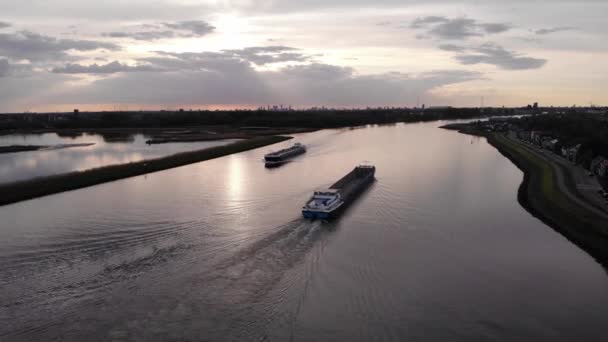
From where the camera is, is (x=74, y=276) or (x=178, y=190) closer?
(x=74, y=276)

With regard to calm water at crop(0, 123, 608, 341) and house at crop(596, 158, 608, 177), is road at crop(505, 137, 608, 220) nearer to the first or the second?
house at crop(596, 158, 608, 177)

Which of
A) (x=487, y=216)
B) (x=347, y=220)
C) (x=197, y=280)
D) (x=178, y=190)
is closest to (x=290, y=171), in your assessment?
(x=178, y=190)

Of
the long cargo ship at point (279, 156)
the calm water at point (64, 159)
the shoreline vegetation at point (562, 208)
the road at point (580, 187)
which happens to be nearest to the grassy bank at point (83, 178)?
the calm water at point (64, 159)

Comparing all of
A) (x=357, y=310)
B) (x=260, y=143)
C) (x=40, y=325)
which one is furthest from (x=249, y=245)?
(x=260, y=143)

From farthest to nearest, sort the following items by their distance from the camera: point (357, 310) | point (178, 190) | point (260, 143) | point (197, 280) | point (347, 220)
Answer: point (260, 143) → point (178, 190) → point (347, 220) → point (197, 280) → point (357, 310)

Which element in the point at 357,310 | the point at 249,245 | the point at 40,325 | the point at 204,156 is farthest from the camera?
the point at 204,156

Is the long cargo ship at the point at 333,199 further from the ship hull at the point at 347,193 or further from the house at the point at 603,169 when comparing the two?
the house at the point at 603,169

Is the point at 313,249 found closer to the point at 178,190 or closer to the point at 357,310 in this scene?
the point at 357,310

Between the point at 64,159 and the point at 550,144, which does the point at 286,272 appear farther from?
the point at 550,144
